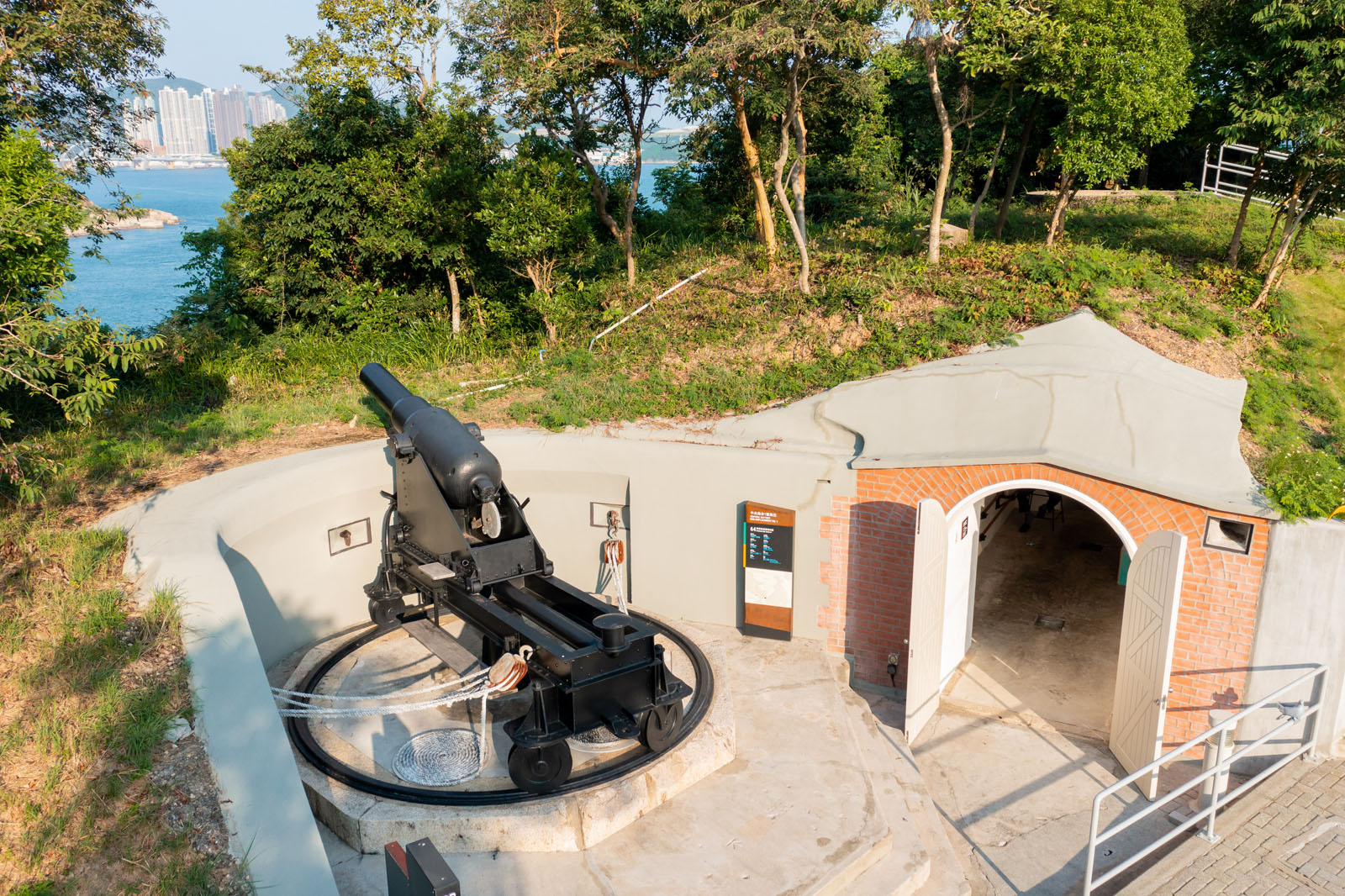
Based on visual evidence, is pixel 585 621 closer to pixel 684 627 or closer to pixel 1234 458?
pixel 684 627

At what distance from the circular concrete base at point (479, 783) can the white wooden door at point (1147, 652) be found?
11.9ft

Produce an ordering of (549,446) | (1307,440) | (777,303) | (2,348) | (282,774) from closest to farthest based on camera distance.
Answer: (282,774), (2,348), (1307,440), (549,446), (777,303)

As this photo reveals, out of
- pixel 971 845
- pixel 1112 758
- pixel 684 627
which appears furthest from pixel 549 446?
pixel 1112 758

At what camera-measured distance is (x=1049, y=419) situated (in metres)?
8.41

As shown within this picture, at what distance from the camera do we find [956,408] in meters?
9.07

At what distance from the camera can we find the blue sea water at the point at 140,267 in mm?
25078

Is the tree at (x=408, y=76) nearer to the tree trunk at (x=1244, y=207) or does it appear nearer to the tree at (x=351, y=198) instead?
the tree at (x=351, y=198)

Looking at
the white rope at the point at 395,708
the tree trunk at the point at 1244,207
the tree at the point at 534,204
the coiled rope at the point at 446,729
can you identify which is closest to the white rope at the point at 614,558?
the coiled rope at the point at 446,729

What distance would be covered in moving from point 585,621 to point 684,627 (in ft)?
7.57

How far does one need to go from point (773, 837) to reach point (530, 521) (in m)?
4.89

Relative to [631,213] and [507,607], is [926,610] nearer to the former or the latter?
[507,607]

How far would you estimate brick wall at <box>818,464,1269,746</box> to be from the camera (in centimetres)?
766

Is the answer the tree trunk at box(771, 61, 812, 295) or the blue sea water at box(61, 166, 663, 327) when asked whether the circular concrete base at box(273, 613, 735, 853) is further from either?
the tree trunk at box(771, 61, 812, 295)

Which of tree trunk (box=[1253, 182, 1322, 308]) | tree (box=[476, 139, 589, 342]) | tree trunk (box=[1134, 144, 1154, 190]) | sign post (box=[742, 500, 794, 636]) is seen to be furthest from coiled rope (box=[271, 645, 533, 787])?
tree trunk (box=[1134, 144, 1154, 190])
